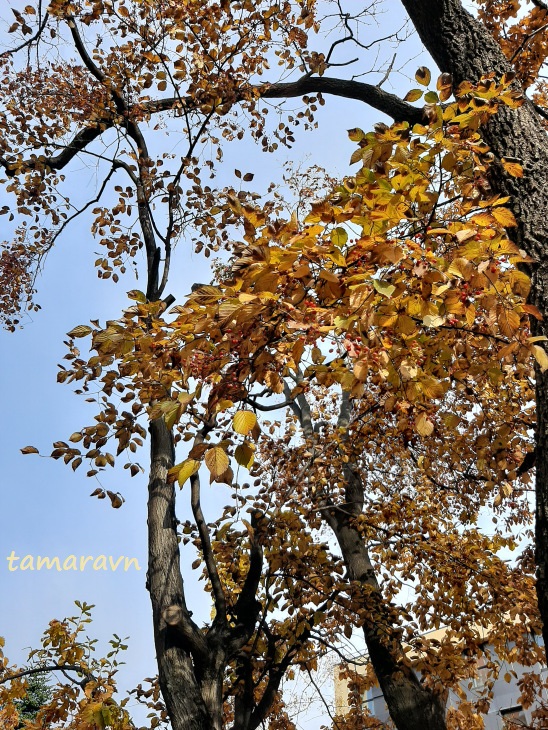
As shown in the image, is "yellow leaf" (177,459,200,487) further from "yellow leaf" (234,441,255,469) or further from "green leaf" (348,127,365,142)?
"green leaf" (348,127,365,142)

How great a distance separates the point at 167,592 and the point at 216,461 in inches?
131

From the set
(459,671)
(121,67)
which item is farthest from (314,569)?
(121,67)

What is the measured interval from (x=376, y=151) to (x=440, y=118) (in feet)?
1.31

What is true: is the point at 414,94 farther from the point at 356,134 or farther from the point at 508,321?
the point at 508,321

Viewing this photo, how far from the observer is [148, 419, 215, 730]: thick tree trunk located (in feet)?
15.5

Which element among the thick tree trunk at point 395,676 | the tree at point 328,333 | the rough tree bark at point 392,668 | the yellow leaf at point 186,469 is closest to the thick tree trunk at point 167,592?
the tree at point 328,333

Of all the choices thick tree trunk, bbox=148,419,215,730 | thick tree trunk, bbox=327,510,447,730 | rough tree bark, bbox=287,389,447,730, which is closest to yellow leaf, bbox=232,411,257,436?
thick tree trunk, bbox=148,419,215,730

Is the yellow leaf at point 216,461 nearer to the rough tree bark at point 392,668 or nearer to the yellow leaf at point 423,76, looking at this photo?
the yellow leaf at point 423,76

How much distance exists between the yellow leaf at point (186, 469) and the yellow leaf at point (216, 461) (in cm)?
7

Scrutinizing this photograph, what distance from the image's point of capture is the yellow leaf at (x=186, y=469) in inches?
89.8

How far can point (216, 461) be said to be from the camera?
2.29m

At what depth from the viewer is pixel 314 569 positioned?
284 inches

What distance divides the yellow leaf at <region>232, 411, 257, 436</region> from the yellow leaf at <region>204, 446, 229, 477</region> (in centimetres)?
11

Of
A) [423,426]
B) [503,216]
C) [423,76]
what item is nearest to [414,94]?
[423,76]
